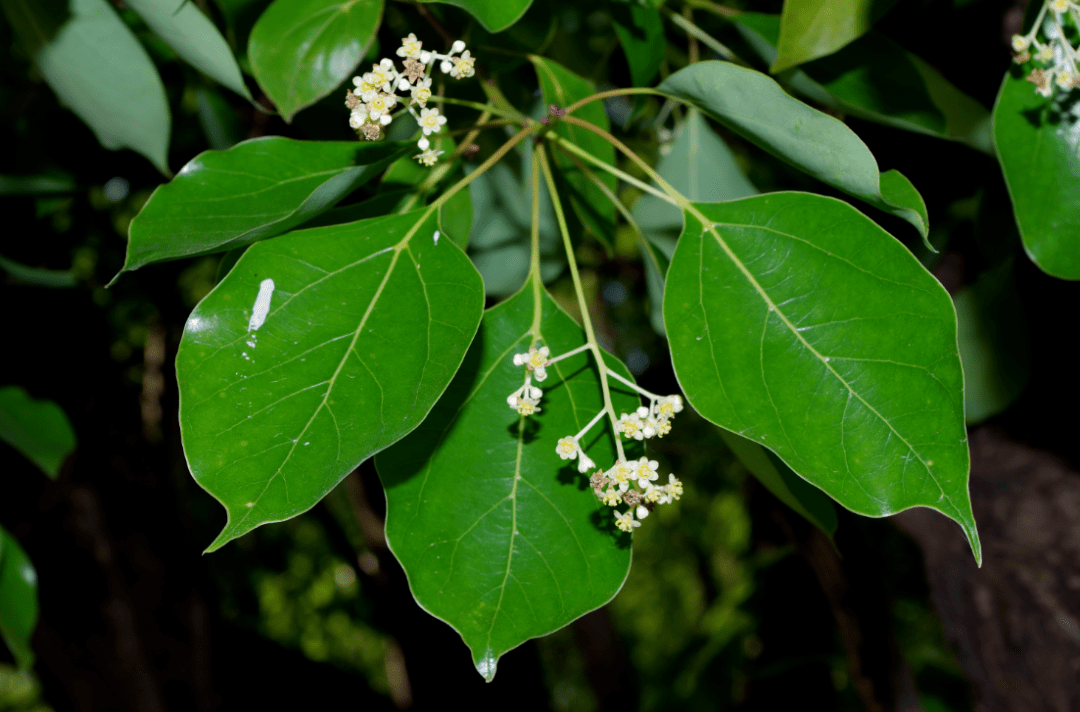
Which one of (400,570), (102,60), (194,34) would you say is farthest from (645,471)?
(400,570)

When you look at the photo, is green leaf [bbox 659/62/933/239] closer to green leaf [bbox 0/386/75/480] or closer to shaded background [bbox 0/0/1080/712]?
shaded background [bbox 0/0/1080/712]

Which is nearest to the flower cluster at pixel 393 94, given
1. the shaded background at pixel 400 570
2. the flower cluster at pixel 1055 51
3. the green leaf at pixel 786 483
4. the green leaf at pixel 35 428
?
the shaded background at pixel 400 570

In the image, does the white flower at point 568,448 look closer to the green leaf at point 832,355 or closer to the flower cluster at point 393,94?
the green leaf at point 832,355

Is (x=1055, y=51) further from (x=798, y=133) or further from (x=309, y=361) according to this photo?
(x=309, y=361)

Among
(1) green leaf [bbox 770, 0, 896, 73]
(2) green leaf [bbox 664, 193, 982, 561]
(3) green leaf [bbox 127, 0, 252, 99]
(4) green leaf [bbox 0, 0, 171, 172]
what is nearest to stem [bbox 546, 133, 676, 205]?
(2) green leaf [bbox 664, 193, 982, 561]

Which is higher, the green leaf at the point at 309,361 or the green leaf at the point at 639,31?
the green leaf at the point at 639,31
